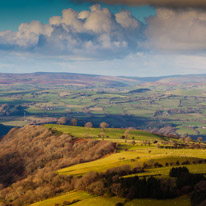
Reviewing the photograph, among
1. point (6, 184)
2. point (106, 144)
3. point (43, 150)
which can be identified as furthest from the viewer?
point (43, 150)

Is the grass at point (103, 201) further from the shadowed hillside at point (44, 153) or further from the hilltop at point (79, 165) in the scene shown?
the shadowed hillside at point (44, 153)

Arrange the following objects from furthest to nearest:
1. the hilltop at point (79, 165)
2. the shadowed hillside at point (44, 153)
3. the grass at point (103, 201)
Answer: the shadowed hillside at point (44, 153), the hilltop at point (79, 165), the grass at point (103, 201)

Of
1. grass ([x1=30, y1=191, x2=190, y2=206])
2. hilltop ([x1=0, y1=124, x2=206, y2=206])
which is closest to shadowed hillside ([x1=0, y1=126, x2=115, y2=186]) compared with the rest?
hilltop ([x1=0, y1=124, x2=206, y2=206])

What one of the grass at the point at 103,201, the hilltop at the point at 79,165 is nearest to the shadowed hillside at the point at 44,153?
the hilltop at the point at 79,165

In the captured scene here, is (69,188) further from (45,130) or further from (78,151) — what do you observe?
(45,130)

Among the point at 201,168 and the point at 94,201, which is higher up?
the point at 201,168

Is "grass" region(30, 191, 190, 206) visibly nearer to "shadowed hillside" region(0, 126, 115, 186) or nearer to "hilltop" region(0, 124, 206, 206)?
"hilltop" region(0, 124, 206, 206)

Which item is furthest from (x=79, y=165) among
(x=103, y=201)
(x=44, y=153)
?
(x=103, y=201)

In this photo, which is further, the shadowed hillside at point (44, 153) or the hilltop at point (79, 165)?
the shadowed hillside at point (44, 153)

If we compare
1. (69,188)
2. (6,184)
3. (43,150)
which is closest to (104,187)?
(69,188)

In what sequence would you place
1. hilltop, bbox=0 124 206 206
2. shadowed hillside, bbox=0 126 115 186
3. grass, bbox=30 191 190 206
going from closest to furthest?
grass, bbox=30 191 190 206 → hilltop, bbox=0 124 206 206 → shadowed hillside, bbox=0 126 115 186

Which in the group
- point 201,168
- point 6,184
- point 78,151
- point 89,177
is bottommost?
point 6,184
